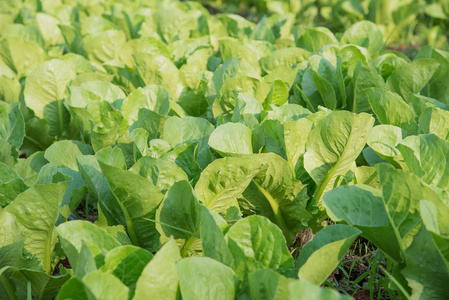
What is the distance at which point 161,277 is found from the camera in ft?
3.54

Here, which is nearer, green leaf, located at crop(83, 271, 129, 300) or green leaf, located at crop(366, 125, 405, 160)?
green leaf, located at crop(83, 271, 129, 300)

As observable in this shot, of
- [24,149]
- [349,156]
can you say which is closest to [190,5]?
[24,149]

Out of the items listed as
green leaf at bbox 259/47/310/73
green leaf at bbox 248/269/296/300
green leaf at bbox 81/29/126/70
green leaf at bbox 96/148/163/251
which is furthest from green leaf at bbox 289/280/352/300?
green leaf at bbox 81/29/126/70

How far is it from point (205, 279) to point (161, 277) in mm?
102

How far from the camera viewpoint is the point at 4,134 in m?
1.97

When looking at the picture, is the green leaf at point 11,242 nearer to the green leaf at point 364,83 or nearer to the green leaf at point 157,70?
the green leaf at point 157,70

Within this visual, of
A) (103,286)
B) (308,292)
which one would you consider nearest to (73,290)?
(103,286)

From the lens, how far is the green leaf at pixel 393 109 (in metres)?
1.72

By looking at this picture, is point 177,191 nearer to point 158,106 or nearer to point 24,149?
point 158,106

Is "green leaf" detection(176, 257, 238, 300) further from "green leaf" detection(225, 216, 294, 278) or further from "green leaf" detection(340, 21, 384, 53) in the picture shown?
"green leaf" detection(340, 21, 384, 53)

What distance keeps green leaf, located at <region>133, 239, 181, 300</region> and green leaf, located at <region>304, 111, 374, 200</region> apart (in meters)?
0.64

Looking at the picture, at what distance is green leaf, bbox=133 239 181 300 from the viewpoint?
3.45 feet

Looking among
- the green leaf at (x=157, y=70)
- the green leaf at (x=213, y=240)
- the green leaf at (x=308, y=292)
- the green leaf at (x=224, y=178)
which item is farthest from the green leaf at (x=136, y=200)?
the green leaf at (x=157, y=70)

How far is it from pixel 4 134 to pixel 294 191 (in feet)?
4.07
